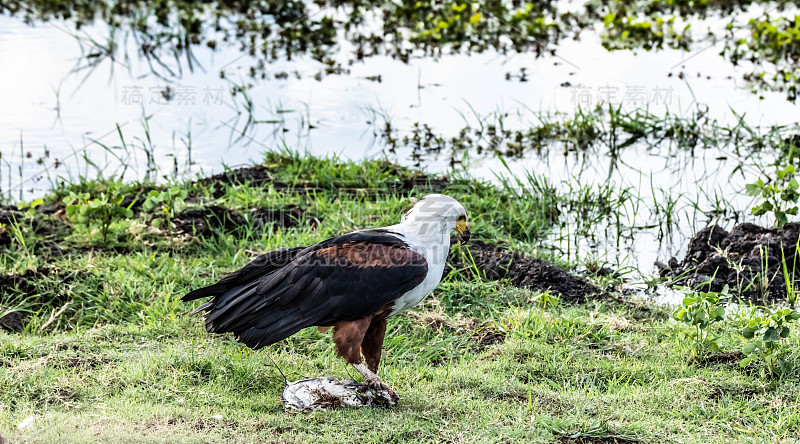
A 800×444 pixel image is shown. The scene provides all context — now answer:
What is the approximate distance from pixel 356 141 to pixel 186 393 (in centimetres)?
466

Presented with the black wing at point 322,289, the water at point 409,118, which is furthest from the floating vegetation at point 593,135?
the black wing at point 322,289

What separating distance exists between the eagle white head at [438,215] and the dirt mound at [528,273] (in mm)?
1517

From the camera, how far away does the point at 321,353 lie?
15.4 feet

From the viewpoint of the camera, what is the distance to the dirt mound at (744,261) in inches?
221

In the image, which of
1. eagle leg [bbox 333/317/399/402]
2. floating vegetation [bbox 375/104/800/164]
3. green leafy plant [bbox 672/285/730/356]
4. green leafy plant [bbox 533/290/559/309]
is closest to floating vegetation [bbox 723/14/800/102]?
floating vegetation [bbox 375/104/800/164]

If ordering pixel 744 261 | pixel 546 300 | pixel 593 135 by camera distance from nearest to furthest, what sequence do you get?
pixel 546 300, pixel 744 261, pixel 593 135

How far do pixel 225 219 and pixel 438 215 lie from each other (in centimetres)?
280

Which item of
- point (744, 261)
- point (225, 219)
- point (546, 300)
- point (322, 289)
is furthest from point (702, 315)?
point (225, 219)

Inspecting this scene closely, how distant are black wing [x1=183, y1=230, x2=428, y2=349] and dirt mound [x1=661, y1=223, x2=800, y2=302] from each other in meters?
2.50

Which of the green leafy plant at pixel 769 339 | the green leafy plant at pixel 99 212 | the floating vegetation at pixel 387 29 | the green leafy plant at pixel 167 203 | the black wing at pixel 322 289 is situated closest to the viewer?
the black wing at pixel 322 289

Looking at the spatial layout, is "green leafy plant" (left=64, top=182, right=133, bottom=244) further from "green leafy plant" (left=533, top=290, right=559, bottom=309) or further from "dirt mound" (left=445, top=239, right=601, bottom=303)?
"green leafy plant" (left=533, top=290, right=559, bottom=309)

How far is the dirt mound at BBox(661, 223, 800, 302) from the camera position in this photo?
18.4ft

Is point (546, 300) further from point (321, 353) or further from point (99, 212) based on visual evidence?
point (99, 212)

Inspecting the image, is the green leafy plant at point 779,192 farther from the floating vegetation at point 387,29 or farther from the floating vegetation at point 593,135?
the floating vegetation at point 387,29
